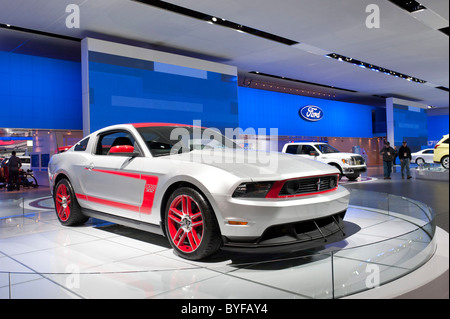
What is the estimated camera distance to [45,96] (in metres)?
11.6

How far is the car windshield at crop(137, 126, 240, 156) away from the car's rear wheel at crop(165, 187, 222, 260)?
70 cm

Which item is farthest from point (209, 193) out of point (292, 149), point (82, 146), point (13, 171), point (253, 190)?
point (13, 171)

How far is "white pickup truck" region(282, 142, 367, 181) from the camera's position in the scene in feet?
41.0

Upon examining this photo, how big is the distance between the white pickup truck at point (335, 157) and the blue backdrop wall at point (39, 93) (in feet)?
25.0

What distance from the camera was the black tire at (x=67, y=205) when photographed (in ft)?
16.0

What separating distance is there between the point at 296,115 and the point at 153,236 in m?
16.5

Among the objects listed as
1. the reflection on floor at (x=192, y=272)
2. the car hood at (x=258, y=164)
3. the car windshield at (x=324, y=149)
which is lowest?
the reflection on floor at (x=192, y=272)

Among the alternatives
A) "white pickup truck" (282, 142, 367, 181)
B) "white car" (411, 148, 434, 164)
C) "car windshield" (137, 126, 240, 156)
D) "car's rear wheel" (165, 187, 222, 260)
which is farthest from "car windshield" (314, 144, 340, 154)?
"white car" (411, 148, 434, 164)

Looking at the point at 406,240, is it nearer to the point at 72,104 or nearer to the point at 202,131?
the point at 202,131

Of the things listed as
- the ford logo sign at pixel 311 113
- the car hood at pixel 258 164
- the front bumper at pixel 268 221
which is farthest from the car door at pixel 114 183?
the ford logo sign at pixel 311 113

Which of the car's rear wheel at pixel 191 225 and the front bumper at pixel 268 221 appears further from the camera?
the car's rear wheel at pixel 191 225

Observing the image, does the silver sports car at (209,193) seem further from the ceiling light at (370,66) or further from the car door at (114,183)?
the ceiling light at (370,66)

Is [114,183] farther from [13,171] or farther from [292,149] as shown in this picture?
[292,149]
